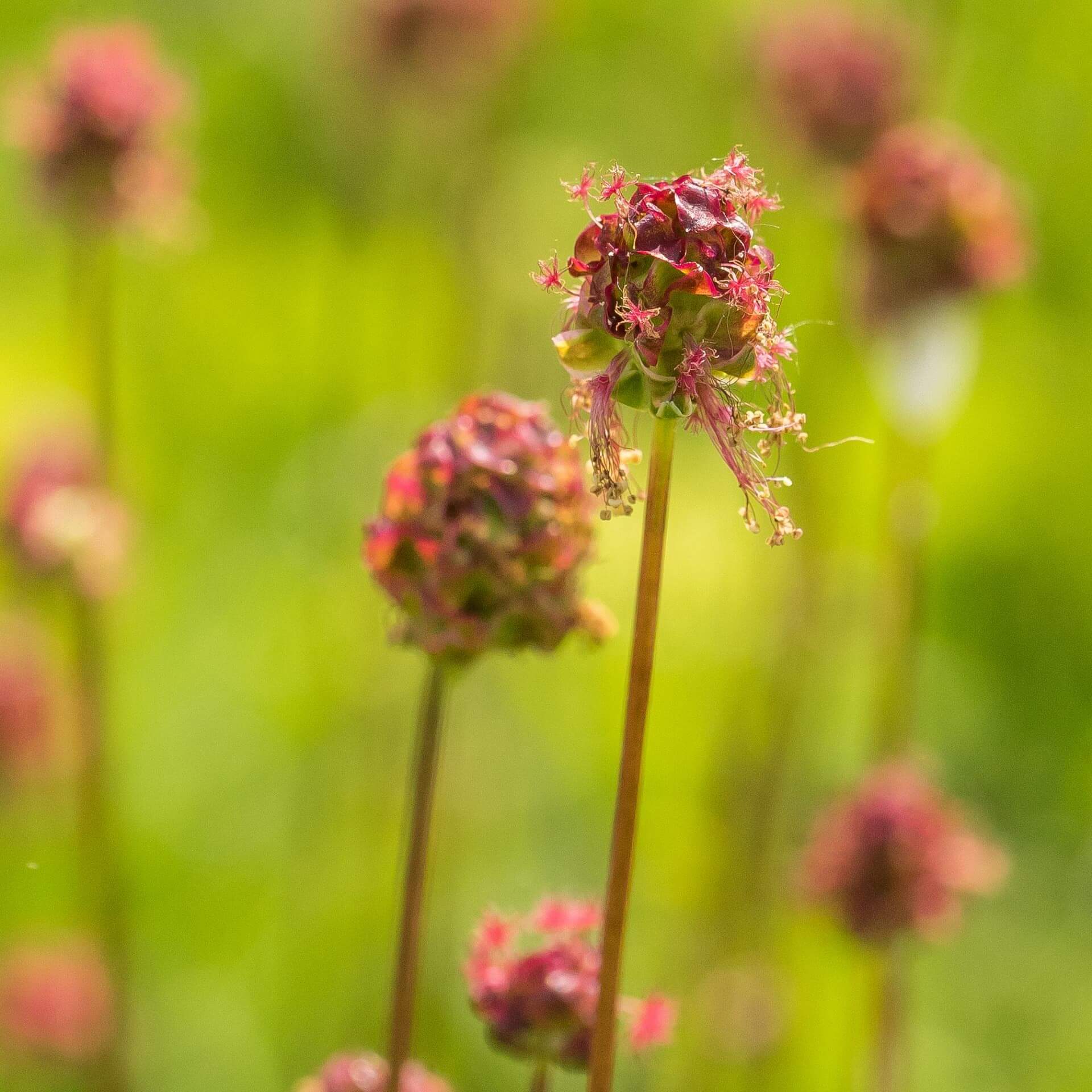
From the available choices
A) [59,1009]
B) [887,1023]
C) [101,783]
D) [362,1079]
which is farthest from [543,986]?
A: [59,1009]

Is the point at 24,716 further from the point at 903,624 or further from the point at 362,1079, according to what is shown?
the point at 362,1079

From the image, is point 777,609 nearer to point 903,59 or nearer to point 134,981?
point 903,59

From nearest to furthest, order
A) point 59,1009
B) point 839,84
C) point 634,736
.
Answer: point 634,736 < point 59,1009 < point 839,84

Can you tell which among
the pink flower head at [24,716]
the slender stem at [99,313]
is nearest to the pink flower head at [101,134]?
the slender stem at [99,313]

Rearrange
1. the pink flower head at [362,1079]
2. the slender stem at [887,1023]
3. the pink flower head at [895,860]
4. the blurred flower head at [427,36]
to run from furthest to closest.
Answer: the blurred flower head at [427,36] → the pink flower head at [895,860] → the slender stem at [887,1023] → the pink flower head at [362,1079]

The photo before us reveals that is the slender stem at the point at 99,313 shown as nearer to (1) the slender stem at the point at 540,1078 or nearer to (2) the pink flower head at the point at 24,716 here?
(2) the pink flower head at the point at 24,716

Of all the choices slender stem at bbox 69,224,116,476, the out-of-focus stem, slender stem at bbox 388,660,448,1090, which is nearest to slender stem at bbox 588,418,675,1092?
slender stem at bbox 388,660,448,1090

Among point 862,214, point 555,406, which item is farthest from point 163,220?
point 555,406
